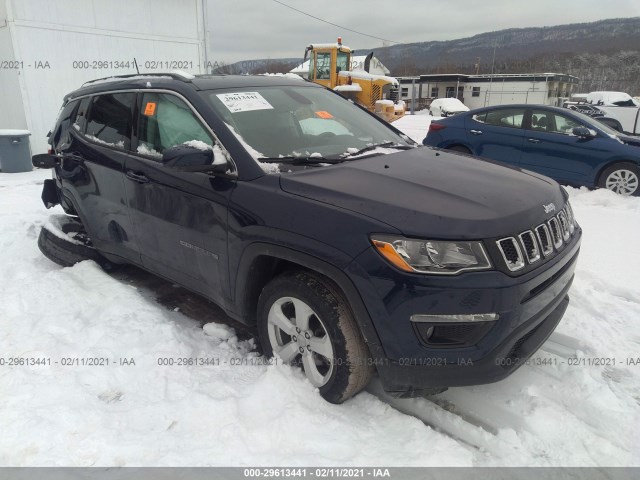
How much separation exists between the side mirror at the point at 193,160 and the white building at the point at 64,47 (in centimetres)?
950

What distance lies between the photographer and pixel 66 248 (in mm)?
4285

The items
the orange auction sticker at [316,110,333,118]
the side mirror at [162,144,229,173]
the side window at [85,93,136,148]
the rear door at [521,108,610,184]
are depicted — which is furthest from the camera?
→ the rear door at [521,108,610,184]

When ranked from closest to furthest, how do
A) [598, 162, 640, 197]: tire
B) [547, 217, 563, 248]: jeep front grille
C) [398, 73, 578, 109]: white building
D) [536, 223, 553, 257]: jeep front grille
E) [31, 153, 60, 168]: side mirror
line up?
1. [536, 223, 553, 257]: jeep front grille
2. [547, 217, 563, 248]: jeep front grille
3. [31, 153, 60, 168]: side mirror
4. [598, 162, 640, 197]: tire
5. [398, 73, 578, 109]: white building

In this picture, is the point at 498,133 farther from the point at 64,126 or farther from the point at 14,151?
the point at 14,151

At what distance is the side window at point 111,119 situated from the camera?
356 centimetres

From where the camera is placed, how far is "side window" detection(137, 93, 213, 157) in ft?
9.80

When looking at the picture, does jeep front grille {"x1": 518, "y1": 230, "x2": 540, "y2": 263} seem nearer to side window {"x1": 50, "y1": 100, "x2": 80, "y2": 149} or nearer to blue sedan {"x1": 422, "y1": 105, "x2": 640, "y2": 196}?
side window {"x1": 50, "y1": 100, "x2": 80, "y2": 149}

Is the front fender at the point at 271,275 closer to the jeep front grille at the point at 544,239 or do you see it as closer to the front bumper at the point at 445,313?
the front bumper at the point at 445,313

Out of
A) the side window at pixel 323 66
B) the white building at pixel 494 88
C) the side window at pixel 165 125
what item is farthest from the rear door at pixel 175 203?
the white building at pixel 494 88

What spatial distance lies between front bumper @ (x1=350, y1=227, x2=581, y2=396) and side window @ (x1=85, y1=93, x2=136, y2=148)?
96.1 inches

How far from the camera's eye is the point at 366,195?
2.31 meters

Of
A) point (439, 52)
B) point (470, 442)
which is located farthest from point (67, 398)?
point (439, 52)

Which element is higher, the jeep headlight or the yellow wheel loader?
the yellow wheel loader

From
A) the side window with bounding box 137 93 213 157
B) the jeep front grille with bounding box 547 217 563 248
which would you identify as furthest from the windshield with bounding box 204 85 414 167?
the jeep front grille with bounding box 547 217 563 248
